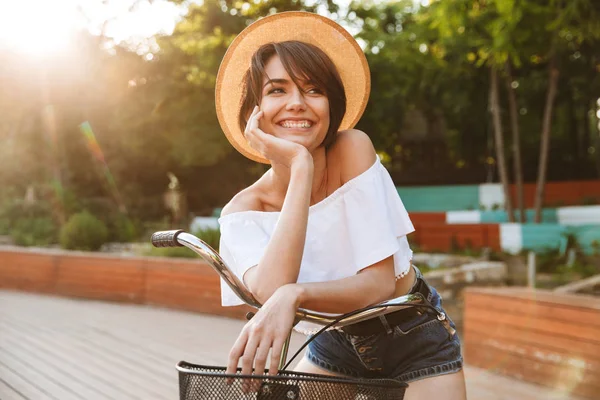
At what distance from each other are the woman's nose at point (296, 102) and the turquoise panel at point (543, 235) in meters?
13.7

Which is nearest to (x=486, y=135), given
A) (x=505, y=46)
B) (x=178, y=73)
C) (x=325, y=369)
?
(x=178, y=73)

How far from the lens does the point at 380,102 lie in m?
18.1

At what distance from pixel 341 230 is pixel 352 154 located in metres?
0.19

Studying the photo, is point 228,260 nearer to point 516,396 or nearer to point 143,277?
point 516,396

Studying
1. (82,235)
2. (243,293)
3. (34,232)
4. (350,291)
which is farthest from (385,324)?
(34,232)

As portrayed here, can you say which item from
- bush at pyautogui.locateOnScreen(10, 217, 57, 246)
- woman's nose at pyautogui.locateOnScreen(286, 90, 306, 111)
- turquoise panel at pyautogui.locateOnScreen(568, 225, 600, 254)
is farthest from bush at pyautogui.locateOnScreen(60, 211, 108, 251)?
woman's nose at pyautogui.locateOnScreen(286, 90, 306, 111)

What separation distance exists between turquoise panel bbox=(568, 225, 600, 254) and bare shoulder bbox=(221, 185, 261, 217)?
1363 centimetres

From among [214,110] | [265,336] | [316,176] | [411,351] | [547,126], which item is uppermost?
[214,110]

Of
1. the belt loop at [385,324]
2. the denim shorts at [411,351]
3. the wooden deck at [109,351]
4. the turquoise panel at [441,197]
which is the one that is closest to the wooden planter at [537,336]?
the wooden deck at [109,351]

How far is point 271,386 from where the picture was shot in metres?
1.21

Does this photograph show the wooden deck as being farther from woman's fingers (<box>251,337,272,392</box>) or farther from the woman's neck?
woman's fingers (<box>251,337,272,392</box>)

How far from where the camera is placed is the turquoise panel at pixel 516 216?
17.1 meters

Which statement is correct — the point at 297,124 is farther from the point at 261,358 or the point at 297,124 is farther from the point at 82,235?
the point at 82,235

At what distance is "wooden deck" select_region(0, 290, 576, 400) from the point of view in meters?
5.06
